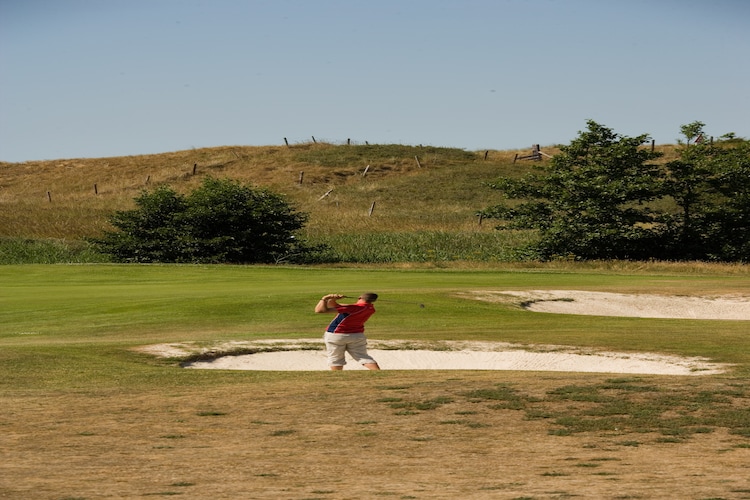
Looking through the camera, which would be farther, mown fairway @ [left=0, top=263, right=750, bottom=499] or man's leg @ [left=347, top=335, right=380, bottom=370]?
man's leg @ [left=347, top=335, right=380, bottom=370]

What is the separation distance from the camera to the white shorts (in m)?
16.8

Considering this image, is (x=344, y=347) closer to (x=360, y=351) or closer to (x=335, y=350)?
(x=335, y=350)

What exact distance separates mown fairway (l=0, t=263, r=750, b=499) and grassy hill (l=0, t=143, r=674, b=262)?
129ft


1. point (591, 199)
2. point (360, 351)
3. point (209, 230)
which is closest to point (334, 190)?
point (209, 230)

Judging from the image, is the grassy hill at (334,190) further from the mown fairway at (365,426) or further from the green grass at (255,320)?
the mown fairway at (365,426)

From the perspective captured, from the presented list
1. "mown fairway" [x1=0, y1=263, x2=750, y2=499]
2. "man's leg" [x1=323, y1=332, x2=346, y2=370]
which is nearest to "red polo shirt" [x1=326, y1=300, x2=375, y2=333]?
"man's leg" [x1=323, y1=332, x2=346, y2=370]

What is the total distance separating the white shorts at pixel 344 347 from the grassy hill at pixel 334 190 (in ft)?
124

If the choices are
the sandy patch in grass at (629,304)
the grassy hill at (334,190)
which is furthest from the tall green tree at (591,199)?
the sandy patch in grass at (629,304)

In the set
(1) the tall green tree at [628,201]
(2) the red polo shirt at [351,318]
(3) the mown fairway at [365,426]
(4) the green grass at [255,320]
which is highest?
(1) the tall green tree at [628,201]

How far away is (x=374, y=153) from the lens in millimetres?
114062

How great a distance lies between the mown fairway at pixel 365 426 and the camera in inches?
320

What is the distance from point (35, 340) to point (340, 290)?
1121 cm

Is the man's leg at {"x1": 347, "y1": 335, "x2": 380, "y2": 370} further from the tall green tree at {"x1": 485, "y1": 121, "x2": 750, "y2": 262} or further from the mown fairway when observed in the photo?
the tall green tree at {"x1": 485, "y1": 121, "x2": 750, "y2": 262}

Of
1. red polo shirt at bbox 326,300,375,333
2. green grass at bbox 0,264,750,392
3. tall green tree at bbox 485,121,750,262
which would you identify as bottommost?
green grass at bbox 0,264,750,392
